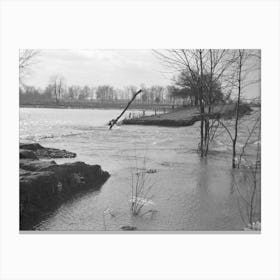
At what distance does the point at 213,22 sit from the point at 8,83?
84.1 inches

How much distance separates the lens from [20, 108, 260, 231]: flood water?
3439 mm

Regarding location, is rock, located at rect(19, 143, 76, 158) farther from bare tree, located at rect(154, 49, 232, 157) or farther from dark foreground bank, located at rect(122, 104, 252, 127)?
bare tree, located at rect(154, 49, 232, 157)

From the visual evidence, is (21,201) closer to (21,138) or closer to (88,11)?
(21,138)

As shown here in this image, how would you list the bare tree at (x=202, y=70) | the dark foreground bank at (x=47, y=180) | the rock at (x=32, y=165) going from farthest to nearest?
the bare tree at (x=202, y=70) < the rock at (x=32, y=165) < the dark foreground bank at (x=47, y=180)

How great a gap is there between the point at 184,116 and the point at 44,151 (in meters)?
1.48

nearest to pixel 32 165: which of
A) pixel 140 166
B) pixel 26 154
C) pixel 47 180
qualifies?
pixel 26 154

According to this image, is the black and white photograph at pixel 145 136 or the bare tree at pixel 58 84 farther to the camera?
the bare tree at pixel 58 84

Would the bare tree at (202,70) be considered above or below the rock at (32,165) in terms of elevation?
above

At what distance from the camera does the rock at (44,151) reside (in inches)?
141

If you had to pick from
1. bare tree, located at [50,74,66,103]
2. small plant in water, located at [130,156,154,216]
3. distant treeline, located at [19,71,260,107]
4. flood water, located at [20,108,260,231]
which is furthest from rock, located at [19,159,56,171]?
small plant in water, located at [130,156,154,216]

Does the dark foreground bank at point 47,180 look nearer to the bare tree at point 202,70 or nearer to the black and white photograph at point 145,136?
the black and white photograph at point 145,136

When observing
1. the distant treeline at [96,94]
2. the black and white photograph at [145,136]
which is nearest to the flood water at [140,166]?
the black and white photograph at [145,136]
